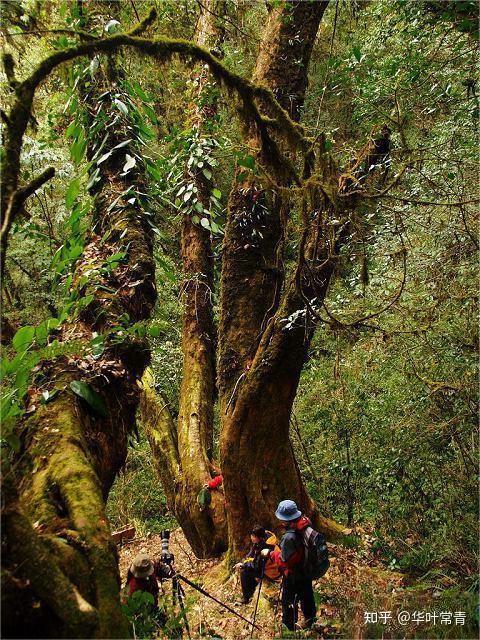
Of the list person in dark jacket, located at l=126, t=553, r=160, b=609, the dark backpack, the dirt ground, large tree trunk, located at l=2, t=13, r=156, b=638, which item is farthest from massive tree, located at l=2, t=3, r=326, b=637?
the dirt ground

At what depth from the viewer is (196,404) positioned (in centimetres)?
817

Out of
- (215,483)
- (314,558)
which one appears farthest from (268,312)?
(314,558)

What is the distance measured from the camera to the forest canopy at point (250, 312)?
2.88 metres

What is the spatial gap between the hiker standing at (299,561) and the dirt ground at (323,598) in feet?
0.70

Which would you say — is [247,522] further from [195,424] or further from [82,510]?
[82,510]

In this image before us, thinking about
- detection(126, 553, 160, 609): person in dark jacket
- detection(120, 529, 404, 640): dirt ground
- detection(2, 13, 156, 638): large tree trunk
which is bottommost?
detection(120, 529, 404, 640): dirt ground

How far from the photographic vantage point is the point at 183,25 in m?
8.69

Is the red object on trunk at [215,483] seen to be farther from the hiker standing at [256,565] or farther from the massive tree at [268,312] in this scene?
the hiker standing at [256,565]

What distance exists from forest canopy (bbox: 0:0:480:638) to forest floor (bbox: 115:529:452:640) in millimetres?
50

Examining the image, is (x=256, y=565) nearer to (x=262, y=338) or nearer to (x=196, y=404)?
(x=262, y=338)

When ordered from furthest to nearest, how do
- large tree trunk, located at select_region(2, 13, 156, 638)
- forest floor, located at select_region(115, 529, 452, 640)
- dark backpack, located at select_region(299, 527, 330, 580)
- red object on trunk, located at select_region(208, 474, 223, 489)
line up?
1. red object on trunk, located at select_region(208, 474, 223, 489)
2. dark backpack, located at select_region(299, 527, 330, 580)
3. forest floor, located at select_region(115, 529, 452, 640)
4. large tree trunk, located at select_region(2, 13, 156, 638)

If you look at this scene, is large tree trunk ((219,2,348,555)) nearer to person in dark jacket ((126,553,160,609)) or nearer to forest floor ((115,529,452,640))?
forest floor ((115,529,452,640))

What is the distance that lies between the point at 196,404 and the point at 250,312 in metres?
2.32

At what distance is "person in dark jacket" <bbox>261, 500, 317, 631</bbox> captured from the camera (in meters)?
5.04
